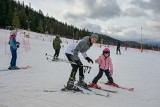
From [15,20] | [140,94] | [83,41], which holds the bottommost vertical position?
[140,94]

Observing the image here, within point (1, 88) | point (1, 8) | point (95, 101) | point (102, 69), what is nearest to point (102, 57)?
point (102, 69)

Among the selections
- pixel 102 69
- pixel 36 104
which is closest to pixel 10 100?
pixel 36 104

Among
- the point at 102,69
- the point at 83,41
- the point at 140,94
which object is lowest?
the point at 140,94

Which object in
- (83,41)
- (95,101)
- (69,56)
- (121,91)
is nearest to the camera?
(95,101)

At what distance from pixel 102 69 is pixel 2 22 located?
76412 millimetres

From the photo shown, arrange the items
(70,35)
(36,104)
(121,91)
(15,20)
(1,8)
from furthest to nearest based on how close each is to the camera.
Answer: (70,35)
(15,20)
(1,8)
(121,91)
(36,104)

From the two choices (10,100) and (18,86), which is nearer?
(10,100)

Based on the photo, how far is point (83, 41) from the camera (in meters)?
7.74

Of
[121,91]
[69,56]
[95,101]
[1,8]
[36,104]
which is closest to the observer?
[36,104]

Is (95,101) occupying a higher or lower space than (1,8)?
lower

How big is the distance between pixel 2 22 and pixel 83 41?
255ft

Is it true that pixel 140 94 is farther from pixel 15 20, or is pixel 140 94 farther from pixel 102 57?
pixel 15 20

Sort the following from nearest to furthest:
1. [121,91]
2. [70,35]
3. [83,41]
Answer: [83,41] < [121,91] < [70,35]

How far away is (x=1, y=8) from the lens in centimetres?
7788
